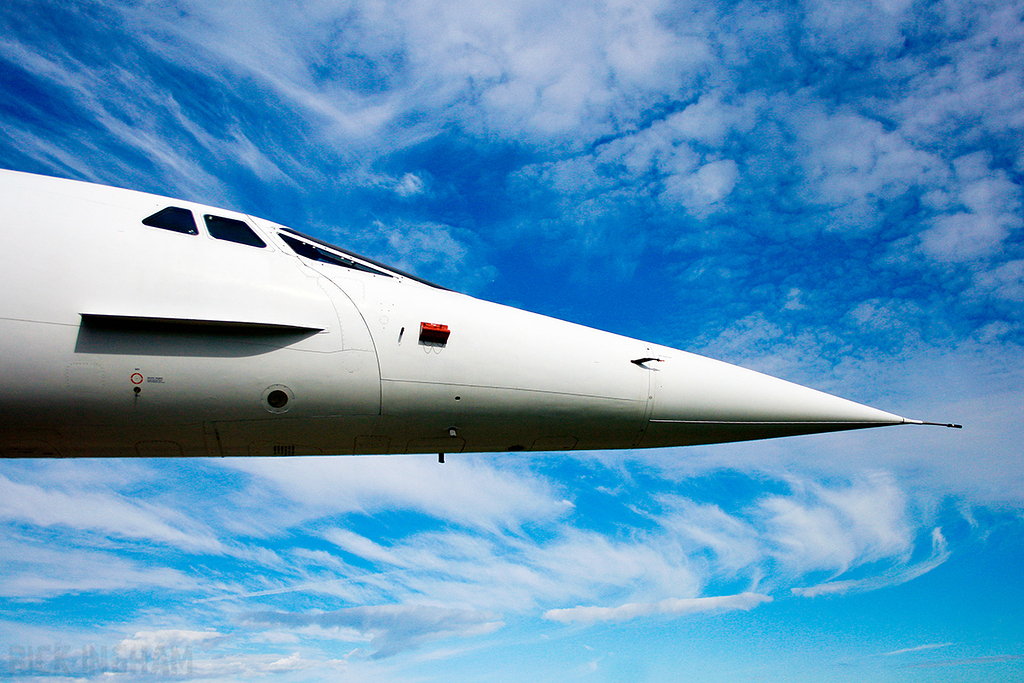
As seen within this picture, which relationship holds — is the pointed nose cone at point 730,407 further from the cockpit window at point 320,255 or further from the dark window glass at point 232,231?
the dark window glass at point 232,231

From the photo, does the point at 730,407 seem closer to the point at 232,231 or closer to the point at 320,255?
the point at 320,255

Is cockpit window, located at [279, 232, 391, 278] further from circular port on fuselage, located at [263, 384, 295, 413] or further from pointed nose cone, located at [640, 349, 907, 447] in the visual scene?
pointed nose cone, located at [640, 349, 907, 447]

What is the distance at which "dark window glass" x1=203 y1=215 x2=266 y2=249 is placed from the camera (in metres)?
6.17

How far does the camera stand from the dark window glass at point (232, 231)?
6.17 m

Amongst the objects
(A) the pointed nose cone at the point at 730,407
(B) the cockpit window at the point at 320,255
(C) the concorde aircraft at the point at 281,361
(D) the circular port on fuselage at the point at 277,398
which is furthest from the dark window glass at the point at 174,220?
(A) the pointed nose cone at the point at 730,407

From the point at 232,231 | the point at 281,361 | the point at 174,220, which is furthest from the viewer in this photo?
the point at 232,231

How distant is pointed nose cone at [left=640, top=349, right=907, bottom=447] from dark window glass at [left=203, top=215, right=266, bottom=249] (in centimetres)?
446

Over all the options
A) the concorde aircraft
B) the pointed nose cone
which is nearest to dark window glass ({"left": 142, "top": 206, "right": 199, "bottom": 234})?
the concorde aircraft

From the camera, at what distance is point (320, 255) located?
6508mm

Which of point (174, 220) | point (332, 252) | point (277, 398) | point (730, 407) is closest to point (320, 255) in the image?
point (332, 252)

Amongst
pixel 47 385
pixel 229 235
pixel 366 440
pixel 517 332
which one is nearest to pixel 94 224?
pixel 229 235

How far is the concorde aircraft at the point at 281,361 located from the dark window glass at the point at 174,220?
2cm

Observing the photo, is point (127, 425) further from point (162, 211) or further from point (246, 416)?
point (162, 211)

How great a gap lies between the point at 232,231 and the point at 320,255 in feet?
3.01
